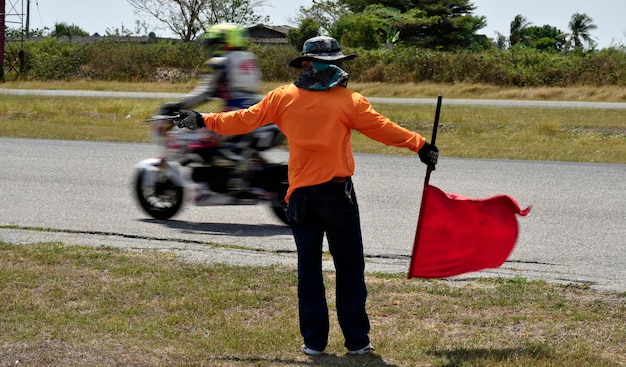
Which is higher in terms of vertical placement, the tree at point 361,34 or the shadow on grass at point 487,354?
the tree at point 361,34

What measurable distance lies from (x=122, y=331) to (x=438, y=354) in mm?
1851

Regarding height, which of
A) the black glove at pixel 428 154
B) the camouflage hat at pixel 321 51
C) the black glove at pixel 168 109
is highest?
the camouflage hat at pixel 321 51

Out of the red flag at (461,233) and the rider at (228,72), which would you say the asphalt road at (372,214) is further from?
the red flag at (461,233)

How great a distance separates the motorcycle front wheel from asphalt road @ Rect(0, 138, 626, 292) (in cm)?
14

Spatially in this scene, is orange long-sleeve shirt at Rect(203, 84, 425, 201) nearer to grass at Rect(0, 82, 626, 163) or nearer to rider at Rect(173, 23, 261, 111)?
rider at Rect(173, 23, 261, 111)

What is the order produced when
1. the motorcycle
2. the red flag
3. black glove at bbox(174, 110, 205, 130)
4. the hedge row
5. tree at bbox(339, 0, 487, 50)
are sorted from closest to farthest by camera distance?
the red flag → black glove at bbox(174, 110, 205, 130) → the motorcycle → the hedge row → tree at bbox(339, 0, 487, 50)

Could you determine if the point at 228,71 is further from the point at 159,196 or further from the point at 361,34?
the point at 361,34

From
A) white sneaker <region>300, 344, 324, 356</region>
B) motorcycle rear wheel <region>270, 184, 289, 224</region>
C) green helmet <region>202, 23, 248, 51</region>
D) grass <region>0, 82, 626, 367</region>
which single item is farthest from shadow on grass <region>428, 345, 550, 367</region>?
green helmet <region>202, 23, 248, 51</region>

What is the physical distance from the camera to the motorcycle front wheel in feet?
33.3

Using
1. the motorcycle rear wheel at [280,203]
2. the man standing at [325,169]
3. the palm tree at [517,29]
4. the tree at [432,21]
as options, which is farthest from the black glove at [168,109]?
the palm tree at [517,29]

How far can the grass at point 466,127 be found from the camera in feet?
60.1

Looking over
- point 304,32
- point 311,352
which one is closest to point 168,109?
point 311,352

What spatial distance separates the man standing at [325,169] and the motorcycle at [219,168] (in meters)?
4.12

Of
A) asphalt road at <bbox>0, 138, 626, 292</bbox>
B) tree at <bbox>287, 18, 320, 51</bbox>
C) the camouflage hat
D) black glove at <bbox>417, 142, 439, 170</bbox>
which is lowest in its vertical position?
asphalt road at <bbox>0, 138, 626, 292</bbox>
